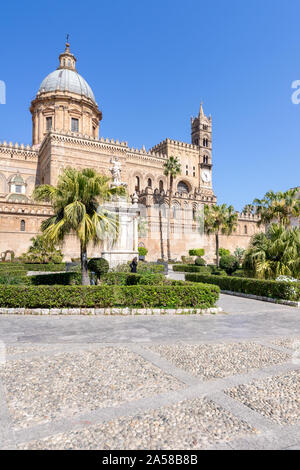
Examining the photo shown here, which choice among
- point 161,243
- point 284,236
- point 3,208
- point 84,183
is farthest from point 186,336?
point 161,243

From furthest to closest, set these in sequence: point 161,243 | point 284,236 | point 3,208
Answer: point 161,243, point 3,208, point 284,236

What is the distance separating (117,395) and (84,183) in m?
9.79

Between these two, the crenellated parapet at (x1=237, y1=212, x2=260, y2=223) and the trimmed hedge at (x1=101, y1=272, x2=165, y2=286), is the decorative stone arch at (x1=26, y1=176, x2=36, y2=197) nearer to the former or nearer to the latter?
the crenellated parapet at (x1=237, y1=212, x2=260, y2=223)

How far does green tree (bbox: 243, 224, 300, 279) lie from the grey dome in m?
47.2

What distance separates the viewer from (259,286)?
14.4 metres

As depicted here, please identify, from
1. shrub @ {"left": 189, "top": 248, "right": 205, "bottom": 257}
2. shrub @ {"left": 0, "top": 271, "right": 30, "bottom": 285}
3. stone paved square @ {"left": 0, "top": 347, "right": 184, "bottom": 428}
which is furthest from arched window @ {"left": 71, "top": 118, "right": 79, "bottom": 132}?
stone paved square @ {"left": 0, "top": 347, "right": 184, "bottom": 428}

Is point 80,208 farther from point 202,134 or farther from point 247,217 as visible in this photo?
point 202,134

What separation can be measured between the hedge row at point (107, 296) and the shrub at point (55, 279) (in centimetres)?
363

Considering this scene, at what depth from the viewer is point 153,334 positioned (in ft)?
25.9

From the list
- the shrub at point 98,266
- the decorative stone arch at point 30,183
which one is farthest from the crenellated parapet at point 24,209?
the shrub at point 98,266

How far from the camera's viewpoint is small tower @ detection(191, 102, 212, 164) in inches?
2702

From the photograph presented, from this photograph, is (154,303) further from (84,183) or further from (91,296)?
(84,183)

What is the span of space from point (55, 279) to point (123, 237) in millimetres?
Result: 6386

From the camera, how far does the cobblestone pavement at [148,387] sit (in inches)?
134
